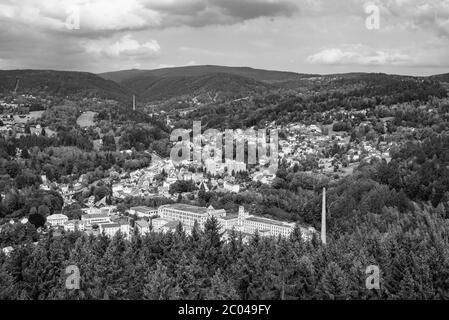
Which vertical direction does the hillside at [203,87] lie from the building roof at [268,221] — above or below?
above

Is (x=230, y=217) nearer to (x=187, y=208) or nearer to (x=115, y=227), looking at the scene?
(x=187, y=208)

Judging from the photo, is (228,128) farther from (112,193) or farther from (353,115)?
(112,193)

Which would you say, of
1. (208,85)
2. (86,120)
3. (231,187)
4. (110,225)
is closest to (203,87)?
(208,85)

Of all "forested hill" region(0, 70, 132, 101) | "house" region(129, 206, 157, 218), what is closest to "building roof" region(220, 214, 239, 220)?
"house" region(129, 206, 157, 218)

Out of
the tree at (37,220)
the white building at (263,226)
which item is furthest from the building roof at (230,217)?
the tree at (37,220)

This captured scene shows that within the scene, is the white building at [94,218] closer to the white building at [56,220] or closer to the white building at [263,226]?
the white building at [56,220]

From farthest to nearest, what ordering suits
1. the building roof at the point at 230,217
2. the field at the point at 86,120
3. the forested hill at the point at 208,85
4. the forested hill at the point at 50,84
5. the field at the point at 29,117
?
the forested hill at the point at 208,85, the forested hill at the point at 50,84, the field at the point at 86,120, the field at the point at 29,117, the building roof at the point at 230,217

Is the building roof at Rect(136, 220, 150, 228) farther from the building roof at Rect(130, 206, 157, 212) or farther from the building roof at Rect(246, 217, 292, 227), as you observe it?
the building roof at Rect(246, 217, 292, 227)
